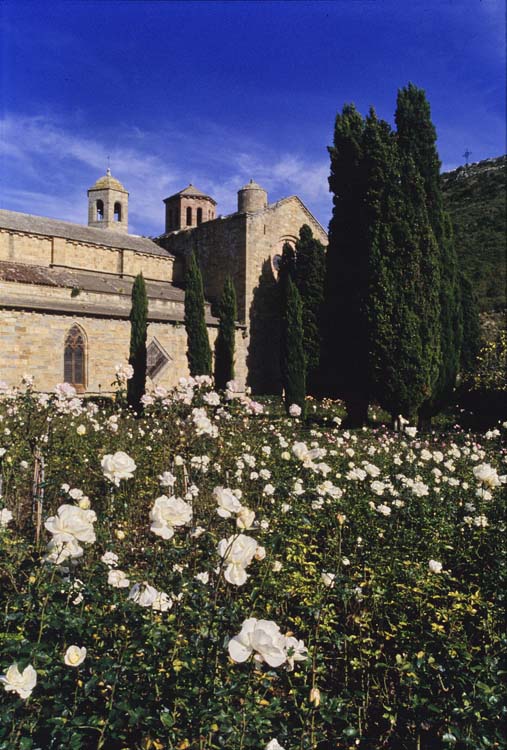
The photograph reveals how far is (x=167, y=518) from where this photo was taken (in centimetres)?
220

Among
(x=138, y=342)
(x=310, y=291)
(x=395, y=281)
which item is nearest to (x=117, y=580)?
(x=395, y=281)

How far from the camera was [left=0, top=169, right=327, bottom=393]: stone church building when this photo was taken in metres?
17.5

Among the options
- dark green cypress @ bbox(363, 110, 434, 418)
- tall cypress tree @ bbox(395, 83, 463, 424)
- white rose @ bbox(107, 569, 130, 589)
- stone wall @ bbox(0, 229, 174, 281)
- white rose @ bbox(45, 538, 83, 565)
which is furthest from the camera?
stone wall @ bbox(0, 229, 174, 281)

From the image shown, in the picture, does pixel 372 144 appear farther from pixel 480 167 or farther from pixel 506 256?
pixel 480 167

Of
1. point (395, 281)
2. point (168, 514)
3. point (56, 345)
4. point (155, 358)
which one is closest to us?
point (168, 514)

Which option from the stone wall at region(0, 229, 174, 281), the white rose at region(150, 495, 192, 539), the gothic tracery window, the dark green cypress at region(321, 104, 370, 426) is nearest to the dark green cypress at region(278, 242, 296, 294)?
the stone wall at region(0, 229, 174, 281)

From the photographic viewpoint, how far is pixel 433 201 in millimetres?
15000

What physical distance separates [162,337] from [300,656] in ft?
64.4

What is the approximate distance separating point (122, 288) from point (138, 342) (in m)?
5.38

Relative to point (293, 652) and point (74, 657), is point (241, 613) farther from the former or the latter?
point (74, 657)

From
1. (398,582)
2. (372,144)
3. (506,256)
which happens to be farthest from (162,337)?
(506,256)

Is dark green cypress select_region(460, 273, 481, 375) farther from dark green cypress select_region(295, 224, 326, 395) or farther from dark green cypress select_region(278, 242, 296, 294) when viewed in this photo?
dark green cypress select_region(278, 242, 296, 294)

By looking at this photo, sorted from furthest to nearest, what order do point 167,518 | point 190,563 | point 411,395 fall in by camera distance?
point 411,395
point 190,563
point 167,518

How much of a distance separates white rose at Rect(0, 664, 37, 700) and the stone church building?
16483mm
